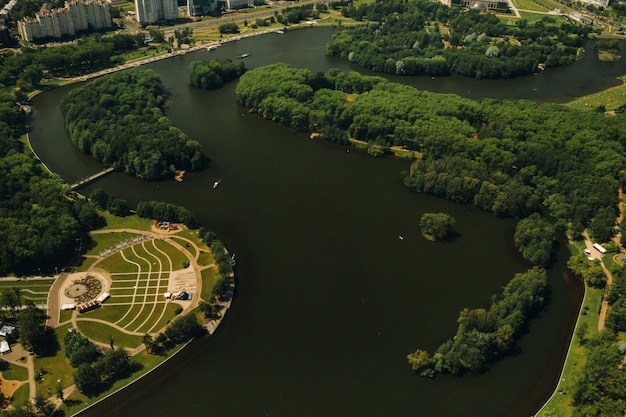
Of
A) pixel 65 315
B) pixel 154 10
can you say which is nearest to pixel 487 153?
pixel 65 315

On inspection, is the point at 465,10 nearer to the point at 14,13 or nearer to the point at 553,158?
the point at 553,158

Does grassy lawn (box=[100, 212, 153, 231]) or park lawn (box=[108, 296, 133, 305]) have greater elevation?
grassy lawn (box=[100, 212, 153, 231])

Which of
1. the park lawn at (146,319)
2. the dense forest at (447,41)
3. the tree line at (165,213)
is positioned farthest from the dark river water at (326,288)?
the dense forest at (447,41)

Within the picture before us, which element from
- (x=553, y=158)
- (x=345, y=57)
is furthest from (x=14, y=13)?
(x=553, y=158)

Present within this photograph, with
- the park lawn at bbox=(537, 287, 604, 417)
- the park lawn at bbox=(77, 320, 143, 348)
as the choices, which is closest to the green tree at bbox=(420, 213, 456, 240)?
the park lawn at bbox=(537, 287, 604, 417)

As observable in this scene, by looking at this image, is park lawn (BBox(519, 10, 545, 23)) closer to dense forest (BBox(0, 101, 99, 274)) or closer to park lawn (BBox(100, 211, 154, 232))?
park lawn (BBox(100, 211, 154, 232))

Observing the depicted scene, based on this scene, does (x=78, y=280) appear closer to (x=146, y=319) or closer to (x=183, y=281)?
(x=146, y=319)
